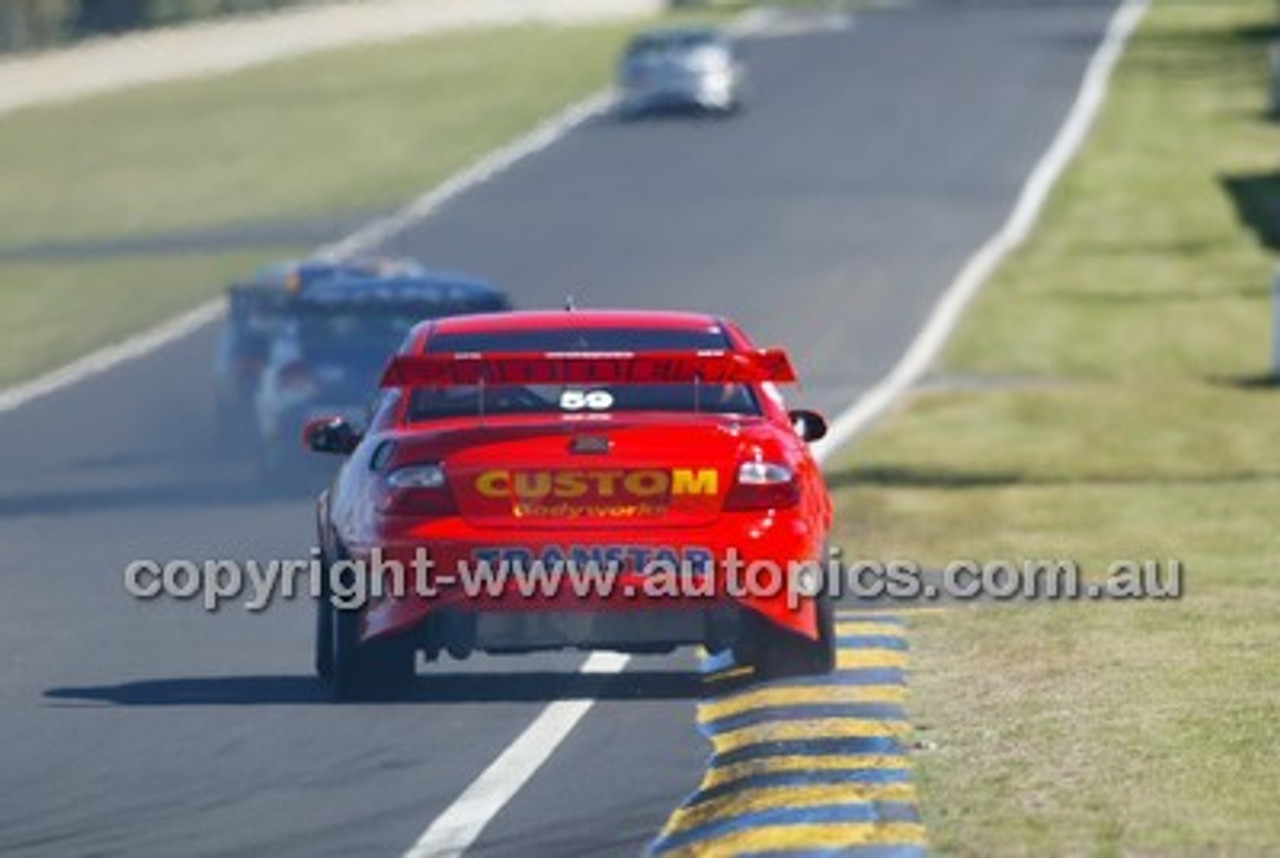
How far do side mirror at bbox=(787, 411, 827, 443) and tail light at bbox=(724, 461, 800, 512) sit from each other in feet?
4.46

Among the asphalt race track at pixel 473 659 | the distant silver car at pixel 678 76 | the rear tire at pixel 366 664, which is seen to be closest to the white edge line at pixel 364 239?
Answer: the asphalt race track at pixel 473 659

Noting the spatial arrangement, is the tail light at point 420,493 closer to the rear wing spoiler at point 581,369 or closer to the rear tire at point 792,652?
the rear wing spoiler at point 581,369

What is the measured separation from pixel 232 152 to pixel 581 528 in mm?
49935

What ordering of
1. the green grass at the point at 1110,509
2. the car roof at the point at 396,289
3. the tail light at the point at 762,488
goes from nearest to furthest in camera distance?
1. the green grass at the point at 1110,509
2. the tail light at the point at 762,488
3. the car roof at the point at 396,289

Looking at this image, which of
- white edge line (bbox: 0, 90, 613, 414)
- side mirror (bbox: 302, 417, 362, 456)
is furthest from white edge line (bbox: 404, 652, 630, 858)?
white edge line (bbox: 0, 90, 613, 414)

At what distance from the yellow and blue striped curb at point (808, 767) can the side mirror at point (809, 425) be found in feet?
3.00

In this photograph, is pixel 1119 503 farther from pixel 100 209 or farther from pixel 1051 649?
pixel 100 209

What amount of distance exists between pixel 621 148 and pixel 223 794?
49979mm

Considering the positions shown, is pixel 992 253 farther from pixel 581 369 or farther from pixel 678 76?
pixel 581 369

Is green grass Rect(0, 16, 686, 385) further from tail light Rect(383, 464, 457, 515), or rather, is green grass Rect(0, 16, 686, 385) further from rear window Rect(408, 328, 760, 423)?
tail light Rect(383, 464, 457, 515)

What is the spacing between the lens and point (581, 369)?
1483cm

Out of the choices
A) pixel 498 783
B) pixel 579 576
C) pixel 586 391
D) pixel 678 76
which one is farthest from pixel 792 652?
pixel 678 76

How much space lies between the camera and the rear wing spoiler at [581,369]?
48.5ft

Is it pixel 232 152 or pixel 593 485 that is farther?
pixel 232 152
